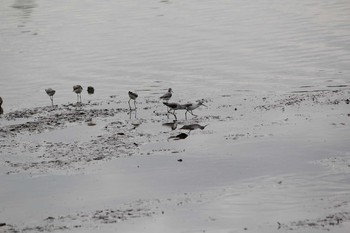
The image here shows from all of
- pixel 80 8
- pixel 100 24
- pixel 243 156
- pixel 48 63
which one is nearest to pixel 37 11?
pixel 80 8

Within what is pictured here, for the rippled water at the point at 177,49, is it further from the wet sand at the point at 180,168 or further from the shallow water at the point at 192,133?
the wet sand at the point at 180,168

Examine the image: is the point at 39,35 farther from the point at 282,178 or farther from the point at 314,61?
the point at 282,178

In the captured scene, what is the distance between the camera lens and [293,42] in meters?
42.1

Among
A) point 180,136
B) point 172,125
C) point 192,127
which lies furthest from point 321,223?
point 172,125

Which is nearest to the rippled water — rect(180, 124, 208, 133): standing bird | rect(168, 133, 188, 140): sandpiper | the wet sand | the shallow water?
the shallow water

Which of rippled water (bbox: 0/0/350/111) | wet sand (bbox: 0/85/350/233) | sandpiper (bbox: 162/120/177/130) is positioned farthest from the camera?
rippled water (bbox: 0/0/350/111)

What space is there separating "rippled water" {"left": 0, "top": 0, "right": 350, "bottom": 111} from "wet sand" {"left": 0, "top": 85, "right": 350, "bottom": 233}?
403 cm

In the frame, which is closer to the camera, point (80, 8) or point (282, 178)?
point (282, 178)

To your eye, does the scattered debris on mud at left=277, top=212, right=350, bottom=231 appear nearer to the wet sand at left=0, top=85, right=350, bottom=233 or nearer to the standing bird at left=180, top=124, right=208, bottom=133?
the wet sand at left=0, top=85, right=350, bottom=233

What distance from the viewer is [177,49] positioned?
41688mm

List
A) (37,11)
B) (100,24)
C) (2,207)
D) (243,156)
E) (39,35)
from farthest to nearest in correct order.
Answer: (37,11)
(100,24)
(39,35)
(243,156)
(2,207)

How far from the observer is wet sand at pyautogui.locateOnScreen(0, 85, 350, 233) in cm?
1431

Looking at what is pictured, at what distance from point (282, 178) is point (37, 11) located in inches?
2357

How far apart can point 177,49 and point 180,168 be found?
79.5 ft
